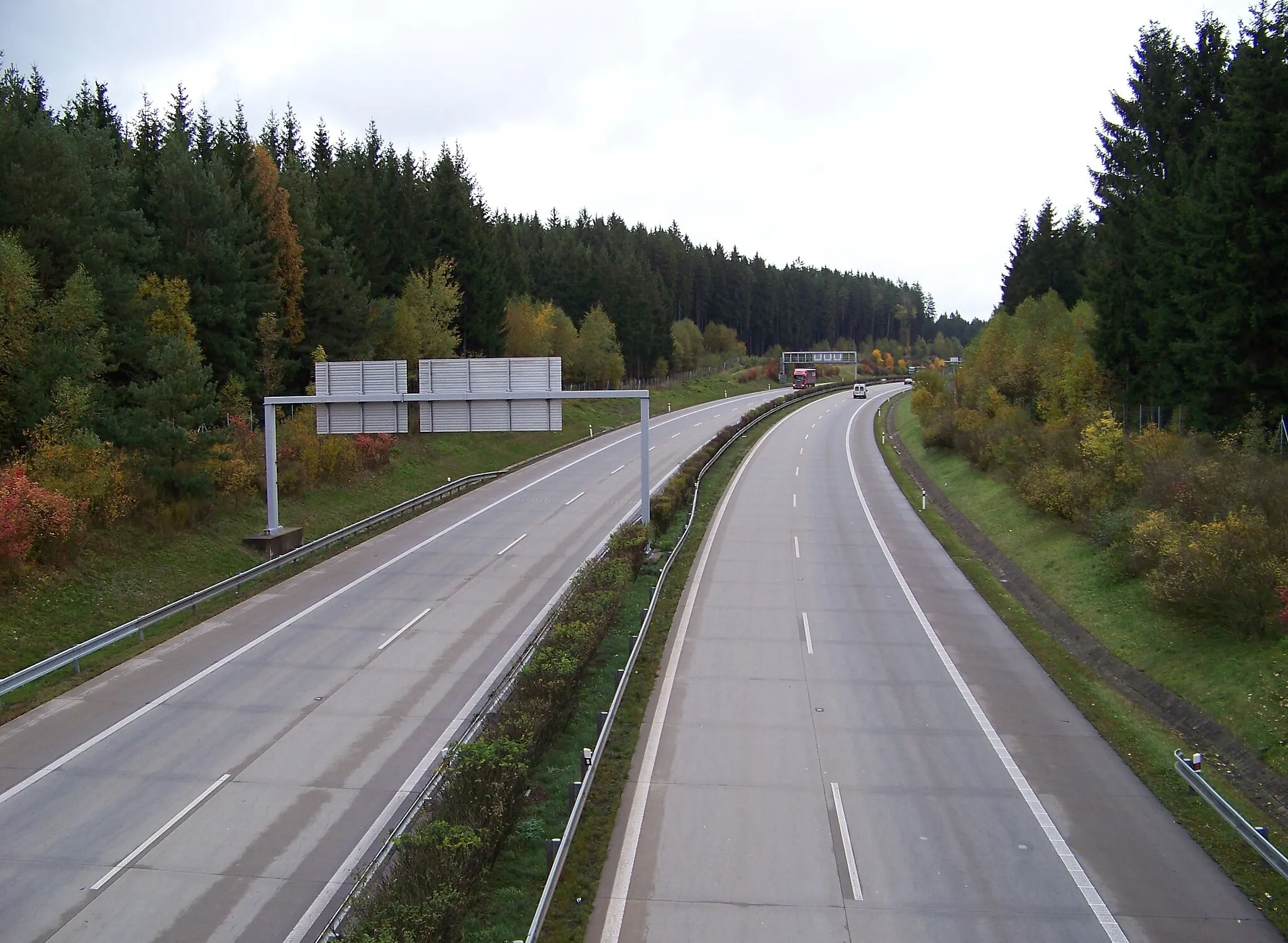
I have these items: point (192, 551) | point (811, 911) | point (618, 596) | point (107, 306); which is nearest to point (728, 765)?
point (811, 911)

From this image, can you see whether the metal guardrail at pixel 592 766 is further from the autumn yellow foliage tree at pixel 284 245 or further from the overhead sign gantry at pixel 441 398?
the autumn yellow foliage tree at pixel 284 245

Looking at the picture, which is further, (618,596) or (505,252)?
(505,252)

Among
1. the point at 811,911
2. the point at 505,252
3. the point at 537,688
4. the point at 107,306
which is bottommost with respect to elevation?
the point at 811,911

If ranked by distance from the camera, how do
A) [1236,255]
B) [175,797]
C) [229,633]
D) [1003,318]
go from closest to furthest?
1. [175,797]
2. [229,633]
3. [1236,255]
4. [1003,318]

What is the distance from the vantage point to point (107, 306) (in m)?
32.6

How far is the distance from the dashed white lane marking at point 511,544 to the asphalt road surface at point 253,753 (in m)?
1.79

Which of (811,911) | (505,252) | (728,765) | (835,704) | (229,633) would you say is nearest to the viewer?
(811,911)

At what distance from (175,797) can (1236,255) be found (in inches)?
1180

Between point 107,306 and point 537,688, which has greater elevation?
point 107,306

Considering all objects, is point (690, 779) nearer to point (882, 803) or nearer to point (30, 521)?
point (882, 803)

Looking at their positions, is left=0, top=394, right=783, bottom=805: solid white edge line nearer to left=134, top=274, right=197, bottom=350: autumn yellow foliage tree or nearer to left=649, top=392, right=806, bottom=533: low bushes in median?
left=649, top=392, right=806, bottom=533: low bushes in median

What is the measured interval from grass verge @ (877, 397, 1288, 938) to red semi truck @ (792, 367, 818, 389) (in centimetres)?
8065

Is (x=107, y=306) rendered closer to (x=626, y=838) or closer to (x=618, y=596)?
(x=618, y=596)

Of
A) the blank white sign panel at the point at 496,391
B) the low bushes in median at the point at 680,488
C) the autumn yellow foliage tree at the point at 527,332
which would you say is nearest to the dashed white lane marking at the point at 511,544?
the blank white sign panel at the point at 496,391
